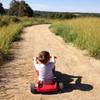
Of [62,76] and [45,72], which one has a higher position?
[45,72]

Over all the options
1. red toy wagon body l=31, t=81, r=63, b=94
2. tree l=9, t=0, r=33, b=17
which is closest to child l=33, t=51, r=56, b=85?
red toy wagon body l=31, t=81, r=63, b=94

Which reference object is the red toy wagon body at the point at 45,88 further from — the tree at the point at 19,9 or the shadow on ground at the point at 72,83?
the tree at the point at 19,9

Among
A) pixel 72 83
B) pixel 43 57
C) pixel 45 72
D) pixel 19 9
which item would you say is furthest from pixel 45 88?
pixel 19 9

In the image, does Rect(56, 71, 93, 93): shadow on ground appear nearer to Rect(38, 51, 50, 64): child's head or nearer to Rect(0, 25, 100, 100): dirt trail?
Rect(0, 25, 100, 100): dirt trail

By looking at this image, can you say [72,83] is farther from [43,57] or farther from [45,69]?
[43,57]

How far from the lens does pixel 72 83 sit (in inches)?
353

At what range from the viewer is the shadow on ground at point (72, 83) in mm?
8391

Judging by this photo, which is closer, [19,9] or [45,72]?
[45,72]

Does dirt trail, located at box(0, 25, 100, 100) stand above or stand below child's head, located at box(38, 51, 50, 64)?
below

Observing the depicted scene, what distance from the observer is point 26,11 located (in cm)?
8750

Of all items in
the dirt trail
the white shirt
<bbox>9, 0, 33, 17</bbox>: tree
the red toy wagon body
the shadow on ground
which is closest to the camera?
the dirt trail

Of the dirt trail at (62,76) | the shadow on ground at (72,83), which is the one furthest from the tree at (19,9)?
the shadow on ground at (72,83)

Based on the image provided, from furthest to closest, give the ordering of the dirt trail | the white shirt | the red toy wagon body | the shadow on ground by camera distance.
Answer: the shadow on ground
the white shirt
the red toy wagon body
the dirt trail

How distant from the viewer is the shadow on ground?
27.5ft
